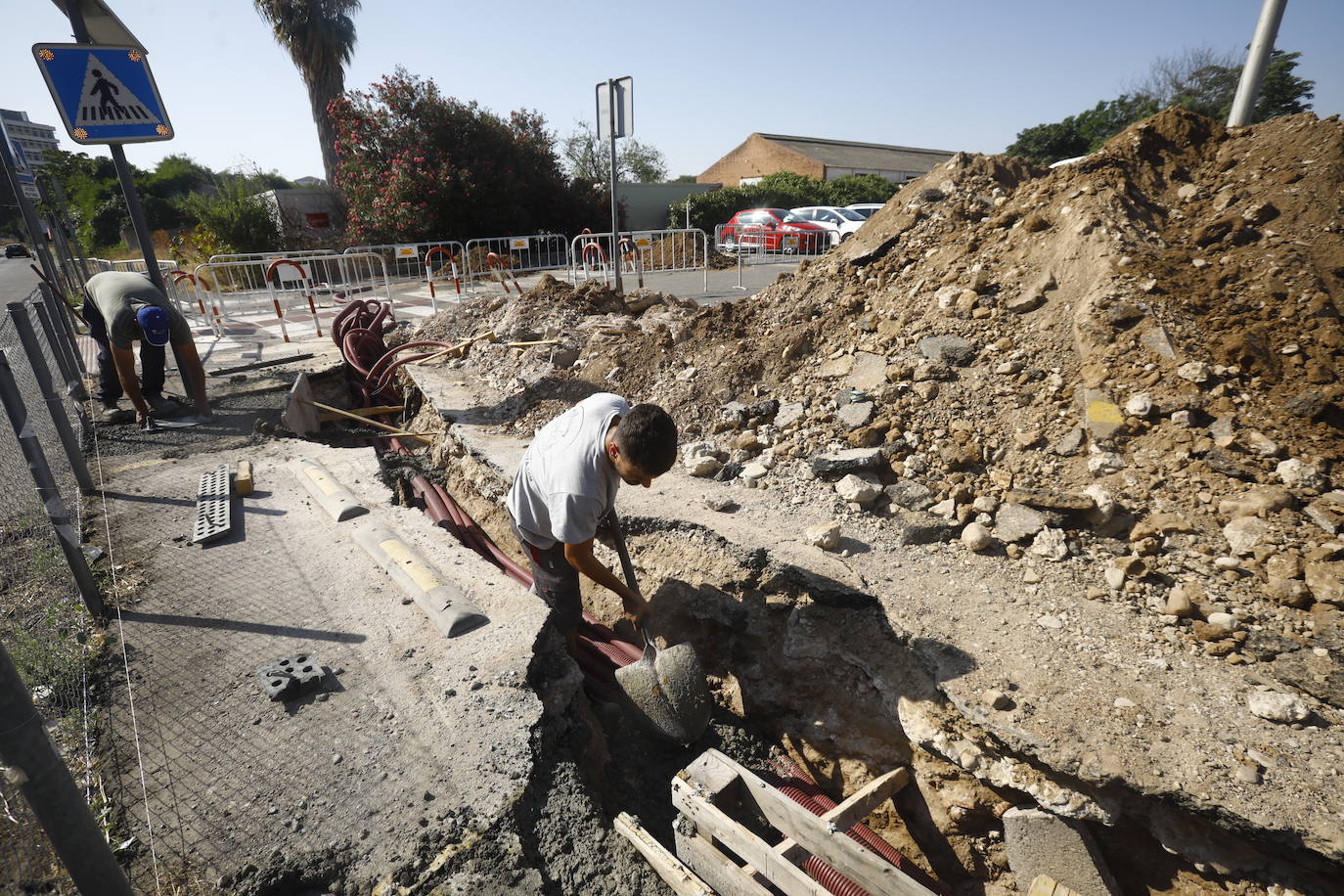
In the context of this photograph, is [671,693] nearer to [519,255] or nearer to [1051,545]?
[1051,545]

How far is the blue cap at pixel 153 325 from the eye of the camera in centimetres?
542

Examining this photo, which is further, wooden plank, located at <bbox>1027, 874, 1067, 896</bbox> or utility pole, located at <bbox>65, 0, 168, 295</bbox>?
utility pole, located at <bbox>65, 0, 168, 295</bbox>

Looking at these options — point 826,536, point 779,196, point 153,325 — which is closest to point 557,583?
point 826,536

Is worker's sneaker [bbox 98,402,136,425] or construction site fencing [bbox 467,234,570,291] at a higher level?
construction site fencing [bbox 467,234,570,291]

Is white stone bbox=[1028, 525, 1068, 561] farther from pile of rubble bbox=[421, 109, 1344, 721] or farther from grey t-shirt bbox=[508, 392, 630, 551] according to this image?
grey t-shirt bbox=[508, 392, 630, 551]

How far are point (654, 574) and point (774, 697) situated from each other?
1.01 metres

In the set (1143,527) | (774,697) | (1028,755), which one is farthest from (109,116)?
(1143,527)

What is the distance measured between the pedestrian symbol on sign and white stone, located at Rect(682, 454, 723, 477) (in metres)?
5.10

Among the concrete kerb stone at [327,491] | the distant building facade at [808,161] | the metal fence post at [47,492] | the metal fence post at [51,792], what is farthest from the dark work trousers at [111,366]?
the distant building facade at [808,161]

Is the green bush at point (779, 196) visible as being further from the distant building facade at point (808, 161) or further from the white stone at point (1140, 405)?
the white stone at point (1140, 405)

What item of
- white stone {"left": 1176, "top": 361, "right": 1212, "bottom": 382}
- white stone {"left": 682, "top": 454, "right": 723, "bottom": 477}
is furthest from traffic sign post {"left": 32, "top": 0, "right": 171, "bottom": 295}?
white stone {"left": 1176, "top": 361, "right": 1212, "bottom": 382}

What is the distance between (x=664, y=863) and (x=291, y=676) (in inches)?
67.0

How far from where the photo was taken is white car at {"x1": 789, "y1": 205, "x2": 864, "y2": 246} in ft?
55.1

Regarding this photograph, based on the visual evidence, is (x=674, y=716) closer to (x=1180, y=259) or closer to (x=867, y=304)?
(x=867, y=304)
